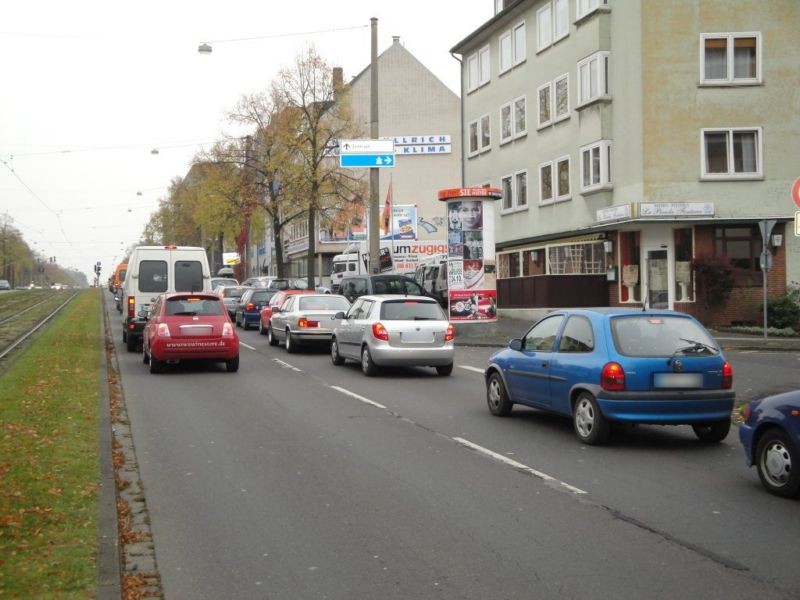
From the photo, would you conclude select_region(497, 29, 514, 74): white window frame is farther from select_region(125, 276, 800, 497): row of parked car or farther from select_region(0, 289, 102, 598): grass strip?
select_region(125, 276, 800, 497): row of parked car

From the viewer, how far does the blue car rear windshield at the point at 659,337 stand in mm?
10039

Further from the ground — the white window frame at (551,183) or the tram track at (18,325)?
the white window frame at (551,183)

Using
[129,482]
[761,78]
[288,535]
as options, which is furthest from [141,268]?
[761,78]

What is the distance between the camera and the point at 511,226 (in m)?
40.6

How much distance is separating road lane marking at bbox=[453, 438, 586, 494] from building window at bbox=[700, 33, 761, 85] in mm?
23998

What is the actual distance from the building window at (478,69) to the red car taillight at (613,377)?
3477 cm

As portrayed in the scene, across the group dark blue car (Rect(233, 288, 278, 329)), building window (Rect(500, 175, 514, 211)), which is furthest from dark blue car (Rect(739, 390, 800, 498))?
building window (Rect(500, 175, 514, 211))

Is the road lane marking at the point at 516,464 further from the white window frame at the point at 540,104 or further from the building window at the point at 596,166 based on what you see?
the white window frame at the point at 540,104

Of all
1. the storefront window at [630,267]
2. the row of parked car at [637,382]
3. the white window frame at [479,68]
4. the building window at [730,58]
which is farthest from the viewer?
the white window frame at [479,68]

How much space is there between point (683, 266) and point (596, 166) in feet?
15.8

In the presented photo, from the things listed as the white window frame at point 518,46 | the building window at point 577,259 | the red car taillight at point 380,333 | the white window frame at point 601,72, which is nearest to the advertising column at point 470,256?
the building window at point 577,259

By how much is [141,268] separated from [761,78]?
20.5 metres

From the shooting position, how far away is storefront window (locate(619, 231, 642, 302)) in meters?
31.9

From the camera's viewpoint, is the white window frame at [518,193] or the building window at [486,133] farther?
the building window at [486,133]
